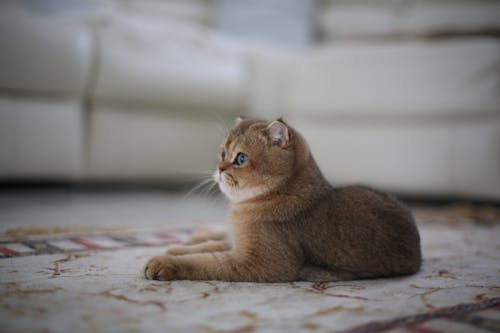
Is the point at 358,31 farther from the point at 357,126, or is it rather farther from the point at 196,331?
the point at 196,331

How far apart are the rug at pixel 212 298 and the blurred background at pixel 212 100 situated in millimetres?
995

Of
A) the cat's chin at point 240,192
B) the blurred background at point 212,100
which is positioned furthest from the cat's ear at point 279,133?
the blurred background at point 212,100

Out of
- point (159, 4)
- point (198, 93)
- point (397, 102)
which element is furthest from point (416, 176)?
point (159, 4)

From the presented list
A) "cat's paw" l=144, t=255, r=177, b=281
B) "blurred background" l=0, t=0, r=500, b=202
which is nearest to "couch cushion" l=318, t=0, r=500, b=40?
"blurred background" l=0, t=0, r=500, b=202

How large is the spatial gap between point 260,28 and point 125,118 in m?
1.53

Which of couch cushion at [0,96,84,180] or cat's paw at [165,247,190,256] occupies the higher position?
couch cushion at [0,96,84,180]

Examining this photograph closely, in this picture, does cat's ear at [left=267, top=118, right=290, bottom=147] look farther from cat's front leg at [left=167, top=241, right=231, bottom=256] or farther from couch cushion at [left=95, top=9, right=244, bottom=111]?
couch cushion at [left=95, top=9, right=244, bottom=111]

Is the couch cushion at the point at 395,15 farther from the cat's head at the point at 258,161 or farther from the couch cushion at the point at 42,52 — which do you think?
the cat's head at the point at 258,161

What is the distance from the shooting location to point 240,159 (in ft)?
3.66

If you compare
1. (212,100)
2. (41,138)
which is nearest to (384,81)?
(212,100)

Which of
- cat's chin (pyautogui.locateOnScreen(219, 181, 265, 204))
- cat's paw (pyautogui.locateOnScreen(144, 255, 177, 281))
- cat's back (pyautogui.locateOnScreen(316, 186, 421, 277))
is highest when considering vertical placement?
cat's chin (pyautogui.locateOnScreen(219, 181, 265, 204))

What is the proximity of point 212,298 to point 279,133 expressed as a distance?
1.42ft

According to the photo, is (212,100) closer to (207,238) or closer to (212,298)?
(207,238)

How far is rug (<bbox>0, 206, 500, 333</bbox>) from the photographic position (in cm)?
70
